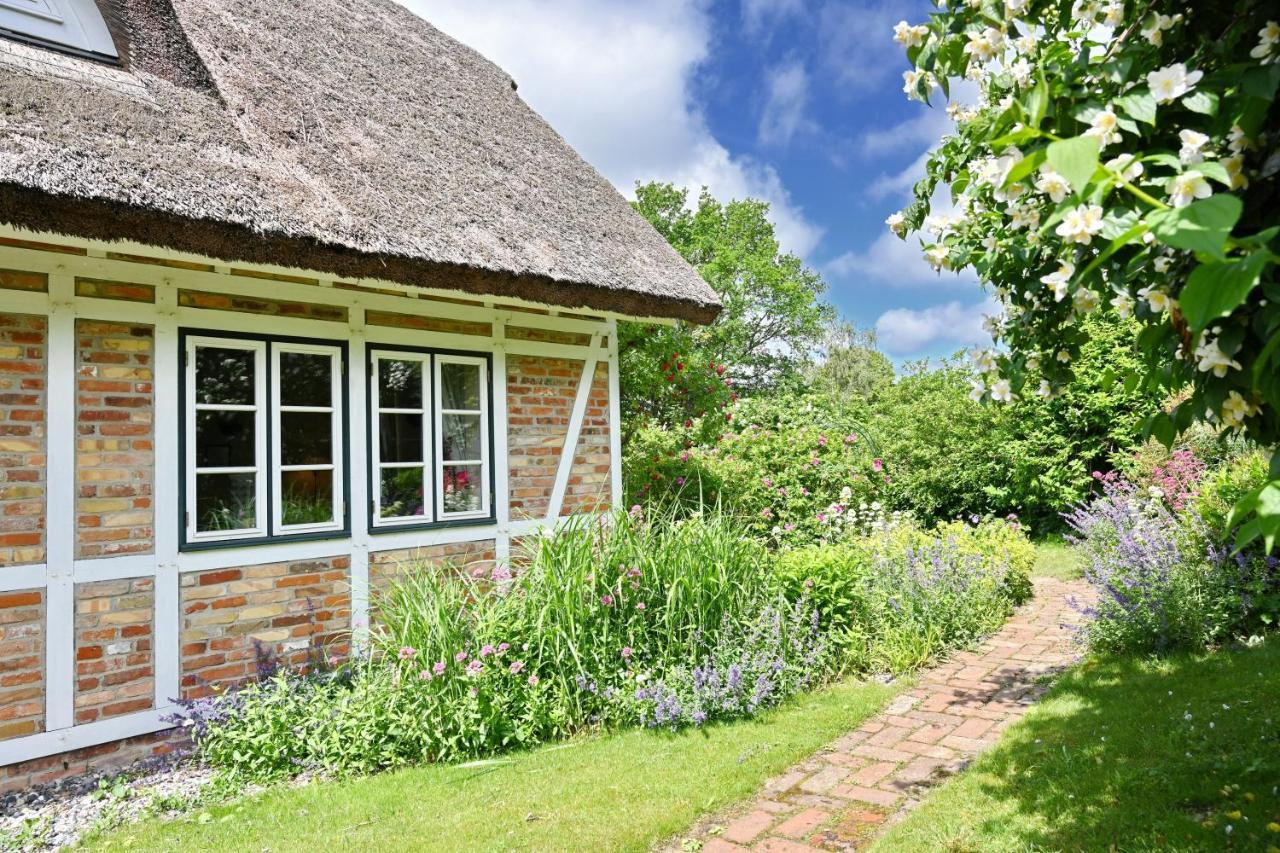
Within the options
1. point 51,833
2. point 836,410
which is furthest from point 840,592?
point 836,410

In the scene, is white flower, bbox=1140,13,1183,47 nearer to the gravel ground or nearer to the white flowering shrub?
the white flowering shrub

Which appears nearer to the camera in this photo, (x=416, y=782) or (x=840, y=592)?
(x=416, y=782)

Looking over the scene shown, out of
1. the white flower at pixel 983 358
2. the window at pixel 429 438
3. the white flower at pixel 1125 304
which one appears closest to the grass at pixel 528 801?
the window at pixel 429 438

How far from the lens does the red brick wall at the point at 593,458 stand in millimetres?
6230

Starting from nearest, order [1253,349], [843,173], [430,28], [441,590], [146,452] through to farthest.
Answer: [1253,349], [146,452], [441,590], [430,28], [843,173]

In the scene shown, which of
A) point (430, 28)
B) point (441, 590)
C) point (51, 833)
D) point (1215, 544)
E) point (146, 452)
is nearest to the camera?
point (51, 833)

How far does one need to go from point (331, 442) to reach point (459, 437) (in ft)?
3.02

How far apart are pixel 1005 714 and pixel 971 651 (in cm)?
134

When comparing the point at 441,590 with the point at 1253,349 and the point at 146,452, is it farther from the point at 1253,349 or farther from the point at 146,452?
the point at 1253,349

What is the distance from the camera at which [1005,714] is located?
14.4 ft

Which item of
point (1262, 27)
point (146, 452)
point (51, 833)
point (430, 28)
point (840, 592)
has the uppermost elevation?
point (430, 28)

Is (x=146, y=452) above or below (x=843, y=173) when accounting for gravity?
below

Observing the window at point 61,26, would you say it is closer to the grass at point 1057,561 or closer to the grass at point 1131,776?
the grass at point 1131,776

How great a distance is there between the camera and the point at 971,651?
569 cm
